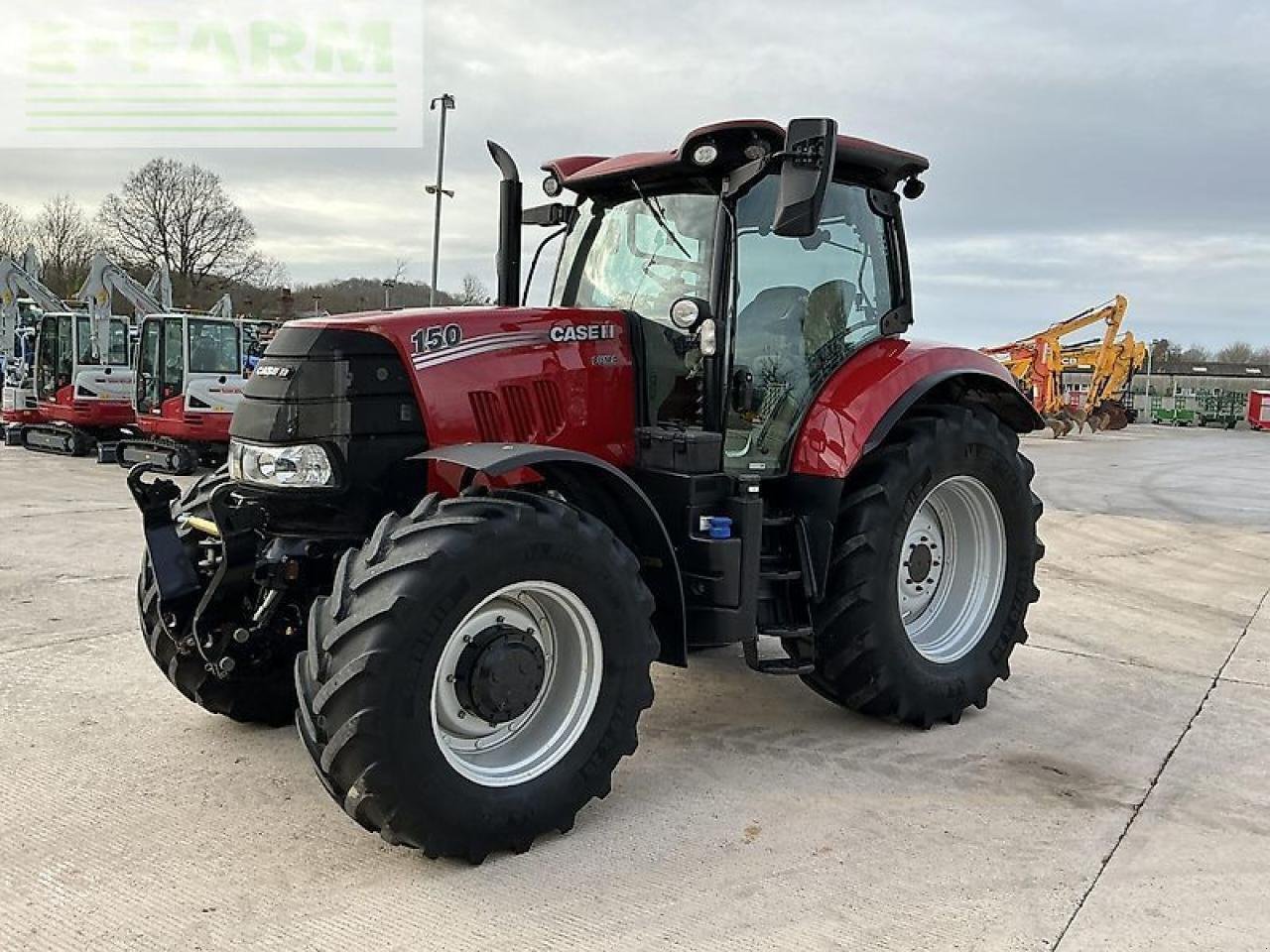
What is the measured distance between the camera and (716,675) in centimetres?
535

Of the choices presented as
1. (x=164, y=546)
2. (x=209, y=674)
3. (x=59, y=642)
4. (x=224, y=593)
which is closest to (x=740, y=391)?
(x=224, y=593)

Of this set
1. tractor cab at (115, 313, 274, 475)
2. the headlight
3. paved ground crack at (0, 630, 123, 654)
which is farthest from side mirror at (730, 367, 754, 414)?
tractor cab at (115, 313, 274, 475)

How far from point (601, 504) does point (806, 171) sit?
136 cm

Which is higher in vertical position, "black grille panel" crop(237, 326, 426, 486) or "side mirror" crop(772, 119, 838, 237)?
"side mirror" crop(772, 119, 838, 237)

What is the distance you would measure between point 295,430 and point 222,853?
1.36 metres

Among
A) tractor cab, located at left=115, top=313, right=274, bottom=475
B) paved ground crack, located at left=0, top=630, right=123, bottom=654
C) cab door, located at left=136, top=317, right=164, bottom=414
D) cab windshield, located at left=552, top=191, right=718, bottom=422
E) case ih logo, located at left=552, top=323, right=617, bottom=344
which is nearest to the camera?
case ih logo, located at left=552, top=323, right=617, bottom=344

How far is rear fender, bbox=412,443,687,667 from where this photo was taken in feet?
12.6

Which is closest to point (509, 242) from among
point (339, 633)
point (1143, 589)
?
point (339, 633)

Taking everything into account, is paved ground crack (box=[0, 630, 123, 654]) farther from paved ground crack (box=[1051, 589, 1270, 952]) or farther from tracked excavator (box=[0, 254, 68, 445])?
tracked excavator (box=[0, 254, 68, 445])

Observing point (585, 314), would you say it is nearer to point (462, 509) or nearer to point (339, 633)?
point (462, 509)

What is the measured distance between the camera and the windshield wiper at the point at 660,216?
14.4 ft

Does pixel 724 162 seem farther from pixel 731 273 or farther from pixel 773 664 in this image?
pixel 773 664

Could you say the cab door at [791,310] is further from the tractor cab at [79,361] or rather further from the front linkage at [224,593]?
the tractor cab at [79,361]

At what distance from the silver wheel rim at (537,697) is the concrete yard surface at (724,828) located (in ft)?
0.91
